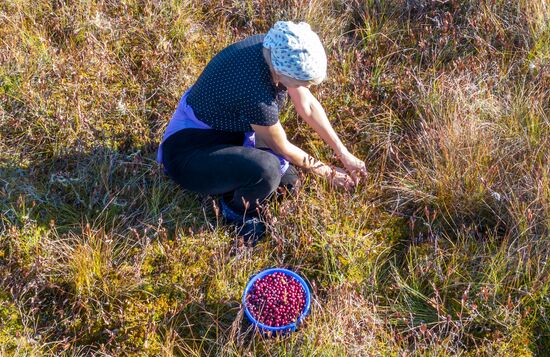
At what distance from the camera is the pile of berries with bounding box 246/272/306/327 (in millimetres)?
2848

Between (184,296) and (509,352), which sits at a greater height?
(184,296)

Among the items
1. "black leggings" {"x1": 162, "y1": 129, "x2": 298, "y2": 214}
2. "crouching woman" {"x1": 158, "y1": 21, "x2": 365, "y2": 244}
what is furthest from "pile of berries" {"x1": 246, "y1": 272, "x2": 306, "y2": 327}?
"black leggings" {"x1": 162, "y1": 129, "x2": 298, "y2": 214}

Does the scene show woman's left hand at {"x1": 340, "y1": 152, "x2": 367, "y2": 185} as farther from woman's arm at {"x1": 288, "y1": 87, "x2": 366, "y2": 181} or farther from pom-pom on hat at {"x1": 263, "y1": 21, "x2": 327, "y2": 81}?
pom-pom on hat at {"x1": 263, "y1": 21, "x2": 327, "y2": 81}

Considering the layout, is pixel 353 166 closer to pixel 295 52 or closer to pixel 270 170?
pixel 270 170

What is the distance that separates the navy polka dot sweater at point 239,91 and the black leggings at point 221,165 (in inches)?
5.0

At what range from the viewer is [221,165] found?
3105 millimetres

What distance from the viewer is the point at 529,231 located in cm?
314

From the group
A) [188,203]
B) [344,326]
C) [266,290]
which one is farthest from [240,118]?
[344,326]

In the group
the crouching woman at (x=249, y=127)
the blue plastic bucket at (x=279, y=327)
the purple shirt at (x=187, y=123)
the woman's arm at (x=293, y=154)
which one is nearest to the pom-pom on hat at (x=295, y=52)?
the crouching woman at (x=249, y=127)

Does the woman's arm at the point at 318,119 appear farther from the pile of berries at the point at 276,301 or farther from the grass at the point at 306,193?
the pile of berries at the point at 276,301

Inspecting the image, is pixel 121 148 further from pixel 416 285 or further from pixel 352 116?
pixel 416 285

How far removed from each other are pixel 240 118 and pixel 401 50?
1618 mm

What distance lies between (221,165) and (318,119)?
0.59 meters

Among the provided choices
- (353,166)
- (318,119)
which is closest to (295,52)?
(318,119)
